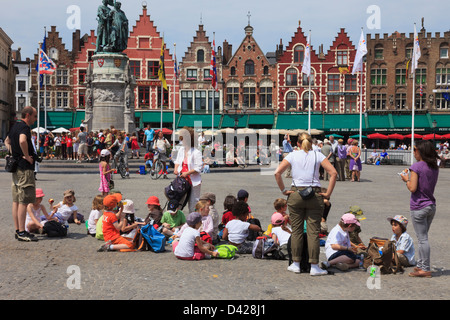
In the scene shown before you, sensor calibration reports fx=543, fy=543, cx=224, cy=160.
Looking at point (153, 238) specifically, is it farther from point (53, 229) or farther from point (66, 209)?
point (66, 209)

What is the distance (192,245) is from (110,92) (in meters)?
21.3

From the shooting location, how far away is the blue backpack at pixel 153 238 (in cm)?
789

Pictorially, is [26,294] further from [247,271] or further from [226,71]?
[226,71]

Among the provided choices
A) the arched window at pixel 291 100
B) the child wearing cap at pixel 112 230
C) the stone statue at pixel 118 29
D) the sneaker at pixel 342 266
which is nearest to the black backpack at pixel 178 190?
the child wearing cap at pixel 112 230

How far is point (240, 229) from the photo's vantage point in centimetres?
823

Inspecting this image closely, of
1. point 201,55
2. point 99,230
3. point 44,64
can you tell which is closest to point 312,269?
point 99,230

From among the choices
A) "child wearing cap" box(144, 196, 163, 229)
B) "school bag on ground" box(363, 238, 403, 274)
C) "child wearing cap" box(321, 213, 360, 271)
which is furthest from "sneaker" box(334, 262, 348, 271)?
"child wearing cap" box(144, 196, 163, 229)

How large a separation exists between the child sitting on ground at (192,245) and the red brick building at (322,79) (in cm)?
4904

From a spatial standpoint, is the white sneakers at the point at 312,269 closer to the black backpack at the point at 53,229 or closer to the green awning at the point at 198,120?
the black backpack at the point at 53,229

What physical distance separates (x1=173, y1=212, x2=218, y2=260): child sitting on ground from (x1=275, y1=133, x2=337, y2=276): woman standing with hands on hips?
1.35m

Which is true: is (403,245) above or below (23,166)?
below

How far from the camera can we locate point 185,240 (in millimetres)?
7398

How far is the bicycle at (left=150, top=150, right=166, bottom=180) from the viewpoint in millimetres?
19953

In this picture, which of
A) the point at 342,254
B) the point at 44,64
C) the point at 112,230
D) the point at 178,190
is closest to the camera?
the point at 342,254
